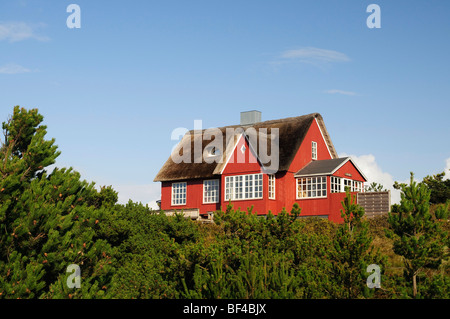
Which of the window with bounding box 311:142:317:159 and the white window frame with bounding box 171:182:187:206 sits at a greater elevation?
the window with bounding box 311:142:317:159

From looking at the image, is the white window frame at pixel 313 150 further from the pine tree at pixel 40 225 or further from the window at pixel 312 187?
the pine tree at pixel 40 225

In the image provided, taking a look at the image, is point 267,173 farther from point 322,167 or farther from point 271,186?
point 322,167

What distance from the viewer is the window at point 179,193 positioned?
1465 inches

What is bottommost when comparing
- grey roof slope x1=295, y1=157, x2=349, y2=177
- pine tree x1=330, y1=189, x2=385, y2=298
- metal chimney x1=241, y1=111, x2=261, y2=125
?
pine tree x1=330, y1=189, x2=385, y2=298

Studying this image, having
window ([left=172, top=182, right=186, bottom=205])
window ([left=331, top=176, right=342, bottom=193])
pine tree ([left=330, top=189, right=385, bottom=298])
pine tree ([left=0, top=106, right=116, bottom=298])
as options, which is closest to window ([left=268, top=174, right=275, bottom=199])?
window ([left=331, top=176, right=342, bottom=193])

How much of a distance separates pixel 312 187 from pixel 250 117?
954cm

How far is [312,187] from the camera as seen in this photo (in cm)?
3209

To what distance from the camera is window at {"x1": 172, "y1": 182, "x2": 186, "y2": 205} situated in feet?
122

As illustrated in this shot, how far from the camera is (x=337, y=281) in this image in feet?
46.5

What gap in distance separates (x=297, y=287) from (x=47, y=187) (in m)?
8.08

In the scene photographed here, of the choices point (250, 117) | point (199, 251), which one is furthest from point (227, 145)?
point (199, 251)

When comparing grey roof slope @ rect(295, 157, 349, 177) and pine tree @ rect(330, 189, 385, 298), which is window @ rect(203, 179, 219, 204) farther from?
pine tree @ rect(330, 189, 385, 298)

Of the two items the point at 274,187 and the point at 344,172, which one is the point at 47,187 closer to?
the point at 274,187
